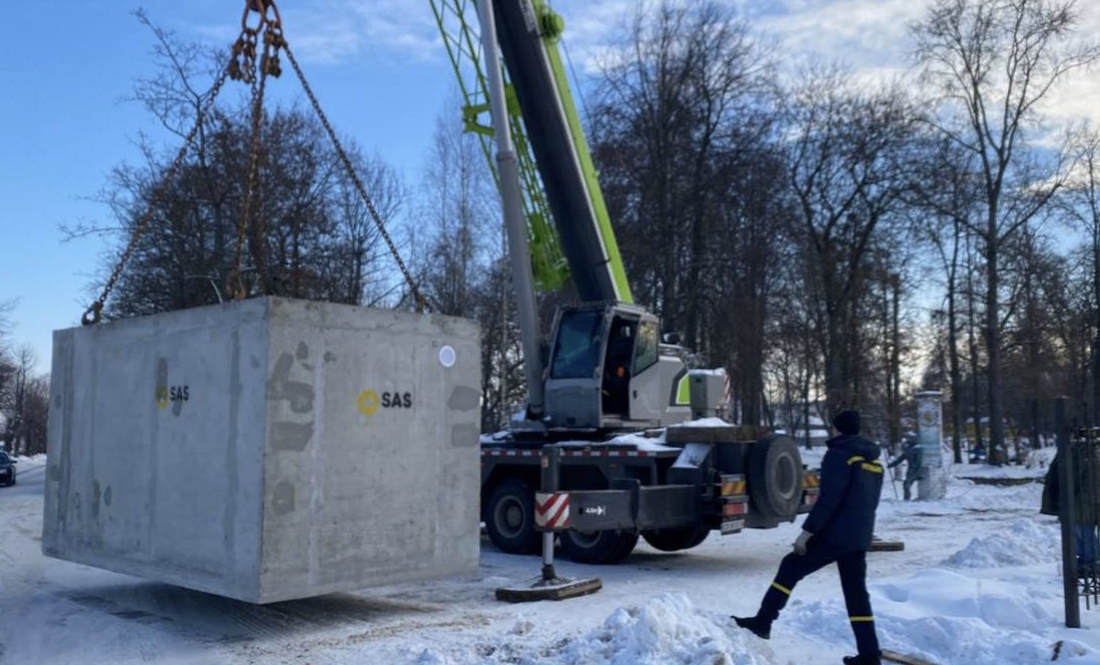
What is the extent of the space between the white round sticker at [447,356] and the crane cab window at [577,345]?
4589 mm

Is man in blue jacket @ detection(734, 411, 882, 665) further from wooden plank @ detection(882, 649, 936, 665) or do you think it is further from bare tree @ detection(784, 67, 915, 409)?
bare tree @ detection(784, 67, 915, 409)

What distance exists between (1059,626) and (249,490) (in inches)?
242

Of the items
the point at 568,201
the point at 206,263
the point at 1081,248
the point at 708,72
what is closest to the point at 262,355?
the point at 568,201

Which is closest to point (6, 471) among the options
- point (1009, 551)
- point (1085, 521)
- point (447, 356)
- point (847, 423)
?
point (447, 356)

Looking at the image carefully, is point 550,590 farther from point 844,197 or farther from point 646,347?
point 844,197

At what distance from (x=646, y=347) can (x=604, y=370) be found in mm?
681

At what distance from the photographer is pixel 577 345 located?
13.9m

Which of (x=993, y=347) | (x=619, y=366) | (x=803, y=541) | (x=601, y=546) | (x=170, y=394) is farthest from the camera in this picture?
(x=993, y=347)

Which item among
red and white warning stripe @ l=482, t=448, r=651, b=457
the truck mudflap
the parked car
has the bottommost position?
the parked car

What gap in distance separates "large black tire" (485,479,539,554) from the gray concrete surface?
13.9ft

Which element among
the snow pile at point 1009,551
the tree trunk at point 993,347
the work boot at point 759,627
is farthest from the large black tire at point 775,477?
the tree trunk at point 993,347

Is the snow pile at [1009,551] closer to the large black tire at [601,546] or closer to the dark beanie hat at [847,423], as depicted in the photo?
the large black tire at [601,546]

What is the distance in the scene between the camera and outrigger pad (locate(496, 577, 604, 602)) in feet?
32.3

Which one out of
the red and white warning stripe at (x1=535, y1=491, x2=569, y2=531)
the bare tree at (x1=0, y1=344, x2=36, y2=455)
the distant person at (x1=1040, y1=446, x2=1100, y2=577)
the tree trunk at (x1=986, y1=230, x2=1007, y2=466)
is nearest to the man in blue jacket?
the distant person at (x1=1040, y1=446, x2=1100, y2=577)
